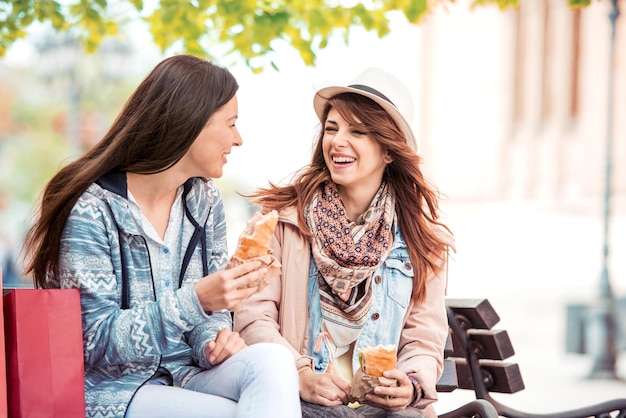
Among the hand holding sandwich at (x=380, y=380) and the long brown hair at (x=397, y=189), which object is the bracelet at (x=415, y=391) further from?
the long brown hair at (x=397, y=189)

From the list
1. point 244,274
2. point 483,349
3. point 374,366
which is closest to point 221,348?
point 244,274

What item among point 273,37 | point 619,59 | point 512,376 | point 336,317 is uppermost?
point 619,59

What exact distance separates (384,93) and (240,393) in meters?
1.28

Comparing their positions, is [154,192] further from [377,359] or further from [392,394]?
[392,394]

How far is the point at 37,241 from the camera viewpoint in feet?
9.56

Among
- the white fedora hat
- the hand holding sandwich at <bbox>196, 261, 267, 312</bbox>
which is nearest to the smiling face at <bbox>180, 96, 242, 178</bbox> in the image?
the hand holding sandwich at <bbox>196, 261, 267, 312</bbox>

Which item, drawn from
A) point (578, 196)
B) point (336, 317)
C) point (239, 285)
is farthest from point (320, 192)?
point (578, 196)

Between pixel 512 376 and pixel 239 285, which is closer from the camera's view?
pixel 239 285

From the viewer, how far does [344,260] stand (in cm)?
333

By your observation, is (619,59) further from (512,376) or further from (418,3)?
(512,376)

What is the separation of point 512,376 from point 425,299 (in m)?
0.65

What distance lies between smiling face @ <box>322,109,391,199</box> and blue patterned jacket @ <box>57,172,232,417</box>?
0.63m

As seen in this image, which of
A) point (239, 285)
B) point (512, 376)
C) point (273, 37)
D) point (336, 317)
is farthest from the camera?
point (273, 37)

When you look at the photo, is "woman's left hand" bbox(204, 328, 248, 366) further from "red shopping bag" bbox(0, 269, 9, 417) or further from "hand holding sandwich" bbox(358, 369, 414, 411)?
"red shopping bag" bbox(0, 269, 9, 417)
